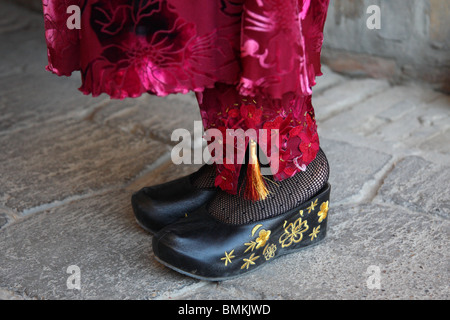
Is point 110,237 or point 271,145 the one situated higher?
point 271,145

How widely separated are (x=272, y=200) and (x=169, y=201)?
209 millimetres

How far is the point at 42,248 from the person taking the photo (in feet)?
3.38

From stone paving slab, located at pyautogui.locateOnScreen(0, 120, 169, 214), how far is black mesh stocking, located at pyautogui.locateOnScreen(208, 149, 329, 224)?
43 cm

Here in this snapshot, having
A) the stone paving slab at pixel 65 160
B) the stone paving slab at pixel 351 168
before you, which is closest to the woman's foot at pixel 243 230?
the stone paving slab at pixel 351 168

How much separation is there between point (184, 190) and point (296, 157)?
245 millimetres

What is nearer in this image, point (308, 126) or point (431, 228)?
point (308, 126)

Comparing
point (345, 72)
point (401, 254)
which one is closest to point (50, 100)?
point (345, 72)

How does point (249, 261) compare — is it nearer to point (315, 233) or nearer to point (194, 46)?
point (315, 233)

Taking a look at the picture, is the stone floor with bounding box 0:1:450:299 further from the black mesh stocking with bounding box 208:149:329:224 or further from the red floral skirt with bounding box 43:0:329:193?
the red floral skirt with bounding box 43:0:329:193

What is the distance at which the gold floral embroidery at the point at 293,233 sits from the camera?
3.10ft

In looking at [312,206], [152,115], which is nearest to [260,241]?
[312,206]

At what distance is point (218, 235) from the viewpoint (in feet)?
2.96
